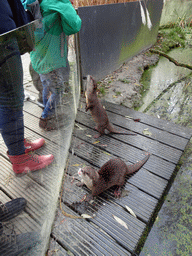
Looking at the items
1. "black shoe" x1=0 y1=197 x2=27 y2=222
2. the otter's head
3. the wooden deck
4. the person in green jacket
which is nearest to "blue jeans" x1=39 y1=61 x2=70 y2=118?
the person in green jacket

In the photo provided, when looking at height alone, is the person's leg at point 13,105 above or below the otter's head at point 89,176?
above

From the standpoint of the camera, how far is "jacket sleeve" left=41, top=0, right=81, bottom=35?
1.68 meters

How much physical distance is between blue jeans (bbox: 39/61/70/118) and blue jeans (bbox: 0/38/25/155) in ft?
1.37

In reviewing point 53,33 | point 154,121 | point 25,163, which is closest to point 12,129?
point 25,163

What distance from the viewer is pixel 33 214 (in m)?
1.03

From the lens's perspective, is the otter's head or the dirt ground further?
the dirt ground

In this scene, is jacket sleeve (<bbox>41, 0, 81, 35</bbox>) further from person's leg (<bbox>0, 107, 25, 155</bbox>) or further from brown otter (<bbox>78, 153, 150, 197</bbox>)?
brown otter (<bbox>78, 153, 150, 197</bbox>)

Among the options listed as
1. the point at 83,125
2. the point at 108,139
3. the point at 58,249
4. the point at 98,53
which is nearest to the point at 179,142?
the point at 108,139

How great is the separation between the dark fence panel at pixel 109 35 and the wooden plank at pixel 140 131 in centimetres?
113

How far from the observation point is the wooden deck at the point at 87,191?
104 cm

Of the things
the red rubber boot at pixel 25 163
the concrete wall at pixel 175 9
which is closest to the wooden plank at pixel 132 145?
the red rubber boot at pixel 25 163

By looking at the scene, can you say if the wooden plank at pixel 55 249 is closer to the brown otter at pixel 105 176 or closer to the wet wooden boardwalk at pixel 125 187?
the wet wooden boardwalk at pixel 125 187

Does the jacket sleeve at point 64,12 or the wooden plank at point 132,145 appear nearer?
the jacket sleeve at point 64,12

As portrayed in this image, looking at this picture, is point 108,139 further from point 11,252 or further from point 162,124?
point 11,252
